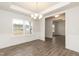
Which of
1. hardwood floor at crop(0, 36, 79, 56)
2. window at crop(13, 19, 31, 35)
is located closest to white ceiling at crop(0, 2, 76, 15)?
window at crop(13, 19, 31, 35)

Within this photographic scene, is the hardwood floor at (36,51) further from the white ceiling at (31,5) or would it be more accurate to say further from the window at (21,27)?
the white ceiling at (31,5)

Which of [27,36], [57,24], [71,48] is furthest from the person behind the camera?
[57,24]

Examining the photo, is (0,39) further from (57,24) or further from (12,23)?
(57,24)

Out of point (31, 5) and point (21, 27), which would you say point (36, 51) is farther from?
point (21, 27)

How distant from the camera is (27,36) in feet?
19.9

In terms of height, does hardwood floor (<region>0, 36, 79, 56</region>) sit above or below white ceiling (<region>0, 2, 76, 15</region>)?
below

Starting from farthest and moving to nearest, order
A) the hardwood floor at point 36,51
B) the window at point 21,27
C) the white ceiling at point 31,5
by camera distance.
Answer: the window at point 21,27
the white ceiling at point 31,5
the hardwood floor at point 36,51

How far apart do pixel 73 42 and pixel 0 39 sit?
4.32m

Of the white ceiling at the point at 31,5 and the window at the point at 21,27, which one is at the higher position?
the white ceiling at the point at 31,5

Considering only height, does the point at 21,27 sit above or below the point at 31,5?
below

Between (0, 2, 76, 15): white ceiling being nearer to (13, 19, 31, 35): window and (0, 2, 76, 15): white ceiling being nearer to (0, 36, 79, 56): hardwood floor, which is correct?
(13, 19, 31, 35): window

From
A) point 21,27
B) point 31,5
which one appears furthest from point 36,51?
point 21,27

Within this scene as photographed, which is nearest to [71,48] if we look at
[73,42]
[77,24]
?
[73,42]

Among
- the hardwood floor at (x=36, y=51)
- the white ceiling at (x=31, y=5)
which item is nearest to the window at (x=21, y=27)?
the white ceiling at (x=31, y=5)
